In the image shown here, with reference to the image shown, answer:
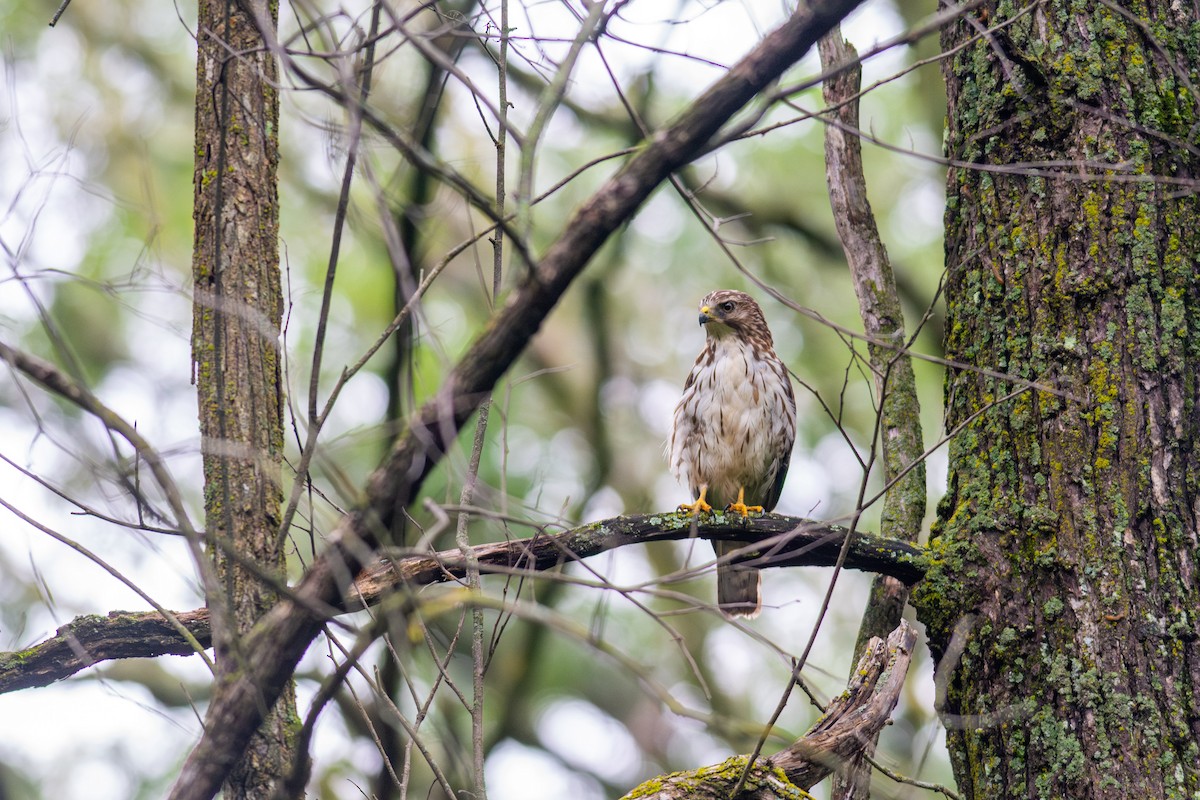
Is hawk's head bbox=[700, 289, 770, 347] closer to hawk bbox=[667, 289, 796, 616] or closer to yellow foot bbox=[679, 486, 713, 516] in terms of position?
hawk bbox=[667, 289, 796, 616]

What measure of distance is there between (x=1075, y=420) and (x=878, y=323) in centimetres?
130

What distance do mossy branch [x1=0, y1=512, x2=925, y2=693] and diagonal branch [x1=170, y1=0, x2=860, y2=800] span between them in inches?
35.9

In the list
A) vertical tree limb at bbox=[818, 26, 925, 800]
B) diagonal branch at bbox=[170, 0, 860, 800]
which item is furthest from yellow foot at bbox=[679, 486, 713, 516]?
diagonal branch at bbox=[170, 0, 860, 800]

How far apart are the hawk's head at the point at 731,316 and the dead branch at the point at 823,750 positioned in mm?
2822

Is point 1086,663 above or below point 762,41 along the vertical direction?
below

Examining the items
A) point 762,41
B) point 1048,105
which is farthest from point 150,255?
point 1048,105

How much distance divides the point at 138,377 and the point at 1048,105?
8286 millimetres

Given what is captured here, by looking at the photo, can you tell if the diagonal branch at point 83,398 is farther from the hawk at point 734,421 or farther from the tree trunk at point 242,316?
the hawk at point 734,421

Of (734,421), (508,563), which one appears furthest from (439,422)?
(734,421)

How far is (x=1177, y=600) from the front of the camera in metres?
3.19

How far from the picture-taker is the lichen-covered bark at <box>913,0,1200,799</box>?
10.4ft

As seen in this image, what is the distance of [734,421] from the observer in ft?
19.2

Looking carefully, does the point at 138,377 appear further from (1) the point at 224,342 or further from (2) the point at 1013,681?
(2) the point at 1013,681

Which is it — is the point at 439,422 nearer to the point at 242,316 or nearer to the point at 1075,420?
the point at 242,316
